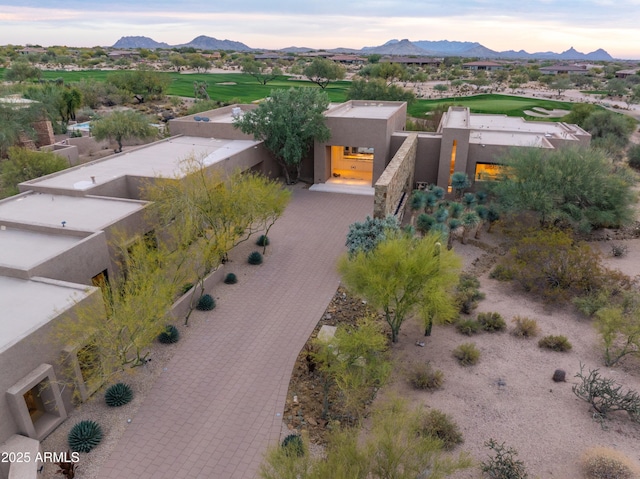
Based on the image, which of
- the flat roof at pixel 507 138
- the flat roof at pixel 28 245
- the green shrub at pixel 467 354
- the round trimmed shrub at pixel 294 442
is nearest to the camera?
the round trimmed shrub at pixel 294 442

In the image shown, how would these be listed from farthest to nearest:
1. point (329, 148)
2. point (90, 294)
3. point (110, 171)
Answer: point (329, 148), point (110, 171), point (90, 294)

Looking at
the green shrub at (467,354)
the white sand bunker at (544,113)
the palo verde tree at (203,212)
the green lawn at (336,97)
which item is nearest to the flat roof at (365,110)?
the palo verde tree at (203,212)

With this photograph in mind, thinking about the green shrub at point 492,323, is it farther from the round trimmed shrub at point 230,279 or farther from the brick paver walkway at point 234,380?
the round trimmed shrub at point 230,279

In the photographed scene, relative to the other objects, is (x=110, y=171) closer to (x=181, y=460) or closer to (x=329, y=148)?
(x=329, y=148)

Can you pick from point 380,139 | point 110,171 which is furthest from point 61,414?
point 380,139

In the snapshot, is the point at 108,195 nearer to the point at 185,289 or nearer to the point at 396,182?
the point at 185,289

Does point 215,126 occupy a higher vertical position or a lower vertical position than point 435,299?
higher
